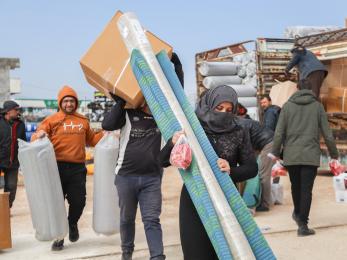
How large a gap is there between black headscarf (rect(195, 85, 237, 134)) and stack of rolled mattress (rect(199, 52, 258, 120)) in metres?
10.3

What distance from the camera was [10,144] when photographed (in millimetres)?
7758

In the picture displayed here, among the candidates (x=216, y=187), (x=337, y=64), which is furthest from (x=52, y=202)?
(x=337, y=64)

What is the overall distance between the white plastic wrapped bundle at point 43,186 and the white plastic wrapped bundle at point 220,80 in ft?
30.5

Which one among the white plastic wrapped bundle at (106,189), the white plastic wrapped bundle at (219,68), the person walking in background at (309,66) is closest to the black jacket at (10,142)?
the white plastic wrapped bundle at (106,189)

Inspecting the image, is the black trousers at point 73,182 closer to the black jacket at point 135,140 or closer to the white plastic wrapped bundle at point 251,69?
the black jacket at point 135,140

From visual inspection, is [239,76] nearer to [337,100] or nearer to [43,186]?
[337,100]

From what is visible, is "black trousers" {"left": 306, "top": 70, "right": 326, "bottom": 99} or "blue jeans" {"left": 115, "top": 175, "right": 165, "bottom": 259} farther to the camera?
"black trousers" {"left": 306, "top": 70, "right": 326, "bottom": 99}

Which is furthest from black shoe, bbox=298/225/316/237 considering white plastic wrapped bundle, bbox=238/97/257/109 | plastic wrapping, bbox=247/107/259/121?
white plastic wrapped bundle, bbox=238/97/257/109

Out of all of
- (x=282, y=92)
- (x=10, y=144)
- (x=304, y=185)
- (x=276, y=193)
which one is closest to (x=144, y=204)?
(x=304, y=185)

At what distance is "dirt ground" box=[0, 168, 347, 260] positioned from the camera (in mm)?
5355

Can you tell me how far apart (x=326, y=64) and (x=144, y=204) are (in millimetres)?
9053

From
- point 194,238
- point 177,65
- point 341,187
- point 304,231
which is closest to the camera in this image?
point 194,238

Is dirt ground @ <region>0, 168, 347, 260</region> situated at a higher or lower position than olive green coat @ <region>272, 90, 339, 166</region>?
lower

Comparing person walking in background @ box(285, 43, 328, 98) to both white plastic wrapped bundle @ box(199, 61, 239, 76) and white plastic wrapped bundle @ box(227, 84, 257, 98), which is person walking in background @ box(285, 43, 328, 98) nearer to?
white plastic wrapped bundle @ box(227, 84, 257, 98)
